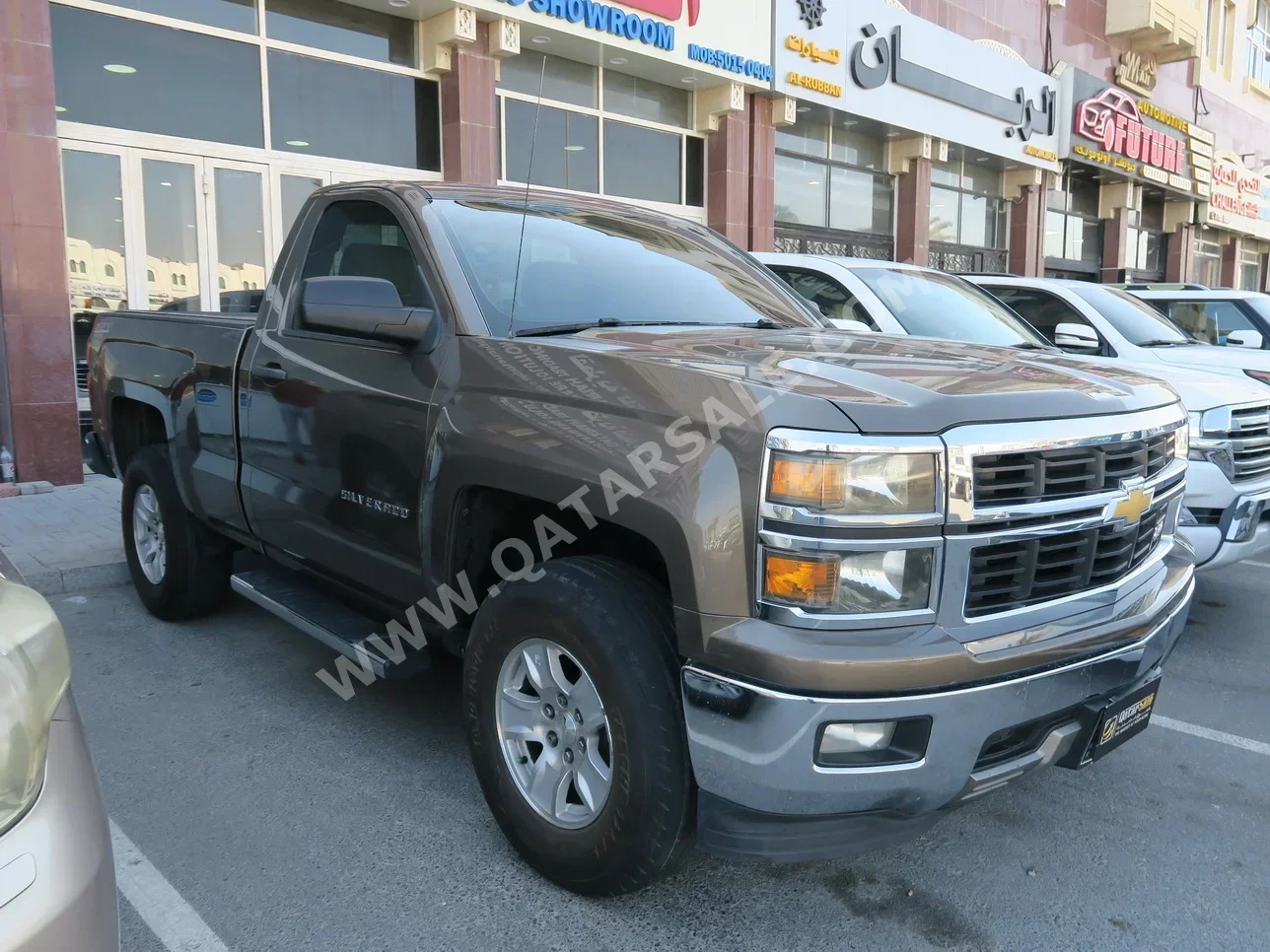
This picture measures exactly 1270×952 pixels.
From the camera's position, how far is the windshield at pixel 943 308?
6320 millimetres

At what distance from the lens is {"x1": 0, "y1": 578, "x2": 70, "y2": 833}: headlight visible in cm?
147

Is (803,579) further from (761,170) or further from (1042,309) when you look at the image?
(761,170)

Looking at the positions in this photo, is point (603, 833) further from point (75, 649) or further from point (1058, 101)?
point (1058, 101)

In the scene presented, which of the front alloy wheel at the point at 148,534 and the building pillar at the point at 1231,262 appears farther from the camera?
the building pillar at the point at 1231,262

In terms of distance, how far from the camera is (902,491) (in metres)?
2.20

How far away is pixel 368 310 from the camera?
3152 millimetres

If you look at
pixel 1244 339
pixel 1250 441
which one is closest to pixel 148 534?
pixel 1250 441

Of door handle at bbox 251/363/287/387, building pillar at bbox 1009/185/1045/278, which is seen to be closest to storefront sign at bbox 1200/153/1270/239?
building pillar at bbox 1009/185/1045/278

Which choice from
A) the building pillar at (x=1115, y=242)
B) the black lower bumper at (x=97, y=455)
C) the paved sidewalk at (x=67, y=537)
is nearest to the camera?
the black lower bumper at (x=97, y=455)

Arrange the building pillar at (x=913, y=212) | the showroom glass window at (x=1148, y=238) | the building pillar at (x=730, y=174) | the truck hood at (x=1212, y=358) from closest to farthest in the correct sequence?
the truck hood at (x=1212, y=358), the building pillar at (x=730, y=174), the building pillar at (x=913, y=212), the showroom glass window at (x=1148, y=238)

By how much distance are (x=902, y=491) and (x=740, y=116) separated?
515 inches

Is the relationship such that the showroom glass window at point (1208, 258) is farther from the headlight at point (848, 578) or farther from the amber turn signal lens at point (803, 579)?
the amber turn signal lens at point (803, 579)

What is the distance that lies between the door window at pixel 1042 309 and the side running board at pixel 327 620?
240 inches

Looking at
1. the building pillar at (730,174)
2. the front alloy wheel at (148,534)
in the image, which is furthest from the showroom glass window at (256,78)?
the front alloy wheel at (148,534)
